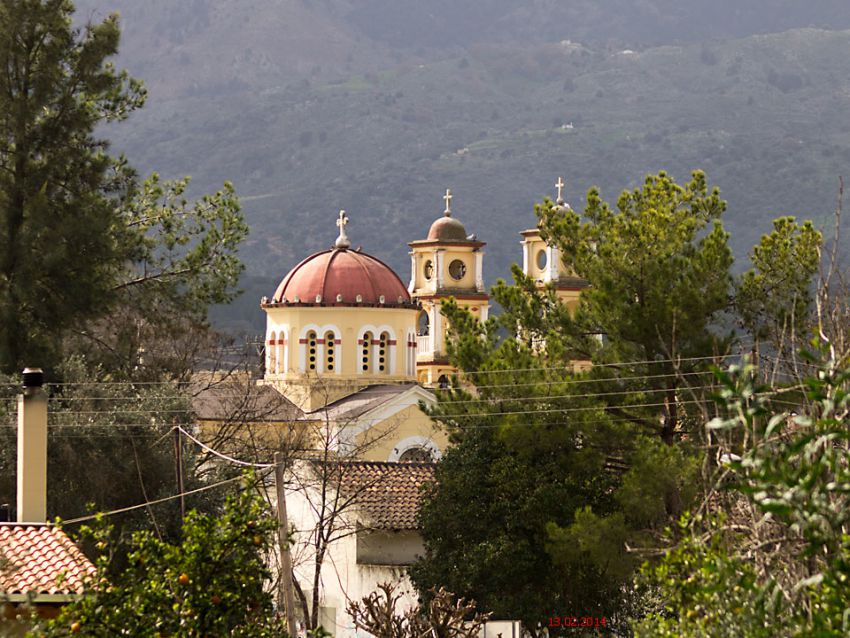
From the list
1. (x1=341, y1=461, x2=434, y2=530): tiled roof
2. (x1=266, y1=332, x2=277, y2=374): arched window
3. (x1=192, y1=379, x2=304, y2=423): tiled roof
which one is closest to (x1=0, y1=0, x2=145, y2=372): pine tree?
(x1=341, y1=461, x2=434, y2=530): tiled roof

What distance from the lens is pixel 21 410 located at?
2142 centimetres

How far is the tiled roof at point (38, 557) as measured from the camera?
17145 millimetres

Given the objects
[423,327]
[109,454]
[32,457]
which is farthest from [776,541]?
[423,327]

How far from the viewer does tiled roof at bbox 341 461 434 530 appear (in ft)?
113

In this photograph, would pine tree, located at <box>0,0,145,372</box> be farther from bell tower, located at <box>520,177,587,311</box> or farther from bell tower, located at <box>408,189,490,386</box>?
bell tower, located at <box>408,189,490,386</box>

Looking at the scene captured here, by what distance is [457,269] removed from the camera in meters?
69.5

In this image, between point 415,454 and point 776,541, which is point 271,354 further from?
point 776,541

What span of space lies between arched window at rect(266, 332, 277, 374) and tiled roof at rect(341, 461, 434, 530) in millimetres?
20395

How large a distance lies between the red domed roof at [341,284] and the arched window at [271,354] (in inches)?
47.7

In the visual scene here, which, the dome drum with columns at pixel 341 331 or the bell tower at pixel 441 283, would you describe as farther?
the bell tower at pixel 441 283

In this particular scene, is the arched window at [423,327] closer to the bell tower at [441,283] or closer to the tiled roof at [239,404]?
the bell tower at [441,283]

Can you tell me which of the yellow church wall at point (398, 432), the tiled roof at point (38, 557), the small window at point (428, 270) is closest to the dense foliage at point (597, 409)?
the tiled roof at point (38, 557)

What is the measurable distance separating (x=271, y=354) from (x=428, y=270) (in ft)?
45.9

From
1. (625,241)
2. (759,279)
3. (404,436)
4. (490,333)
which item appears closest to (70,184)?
(490,333)
